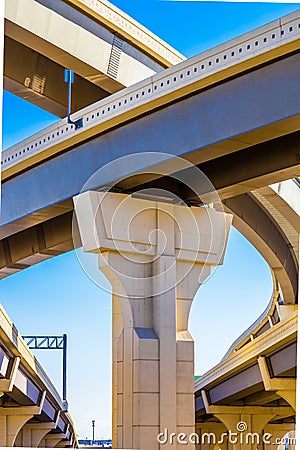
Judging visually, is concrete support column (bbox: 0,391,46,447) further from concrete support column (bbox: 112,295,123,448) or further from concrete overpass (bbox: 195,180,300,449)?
concrete support column (bbox: 112,295,123,448)

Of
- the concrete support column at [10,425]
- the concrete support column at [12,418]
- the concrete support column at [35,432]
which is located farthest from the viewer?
the concrete support column at [35,432]

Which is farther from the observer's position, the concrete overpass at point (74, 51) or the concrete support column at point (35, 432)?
the concrete support column at point (35, 432)

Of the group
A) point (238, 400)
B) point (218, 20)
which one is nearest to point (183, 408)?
point (218, 20)

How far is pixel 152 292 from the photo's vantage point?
36.8 ft

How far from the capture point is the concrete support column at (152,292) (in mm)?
10805

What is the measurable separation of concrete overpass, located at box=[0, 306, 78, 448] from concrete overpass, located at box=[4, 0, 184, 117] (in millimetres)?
4109

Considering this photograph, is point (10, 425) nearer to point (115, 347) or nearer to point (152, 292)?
point (115, 347)

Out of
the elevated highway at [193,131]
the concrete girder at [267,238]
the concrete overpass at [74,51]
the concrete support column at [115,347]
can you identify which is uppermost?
the concrete overpass at [74,51]

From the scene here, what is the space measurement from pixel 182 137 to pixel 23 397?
1363 centimetres

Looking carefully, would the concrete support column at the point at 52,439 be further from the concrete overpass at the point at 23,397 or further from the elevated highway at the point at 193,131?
the elevated highway at the point at 193,131

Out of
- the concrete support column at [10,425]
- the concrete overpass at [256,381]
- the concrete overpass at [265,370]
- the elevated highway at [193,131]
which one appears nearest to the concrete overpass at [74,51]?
the elevated highway at [193,131]

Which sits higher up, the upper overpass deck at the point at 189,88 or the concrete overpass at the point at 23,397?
the upper overpass deck at the point at 189,88

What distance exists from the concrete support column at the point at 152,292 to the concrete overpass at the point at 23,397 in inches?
256

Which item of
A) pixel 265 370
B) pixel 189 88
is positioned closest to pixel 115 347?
pixel 189 88
